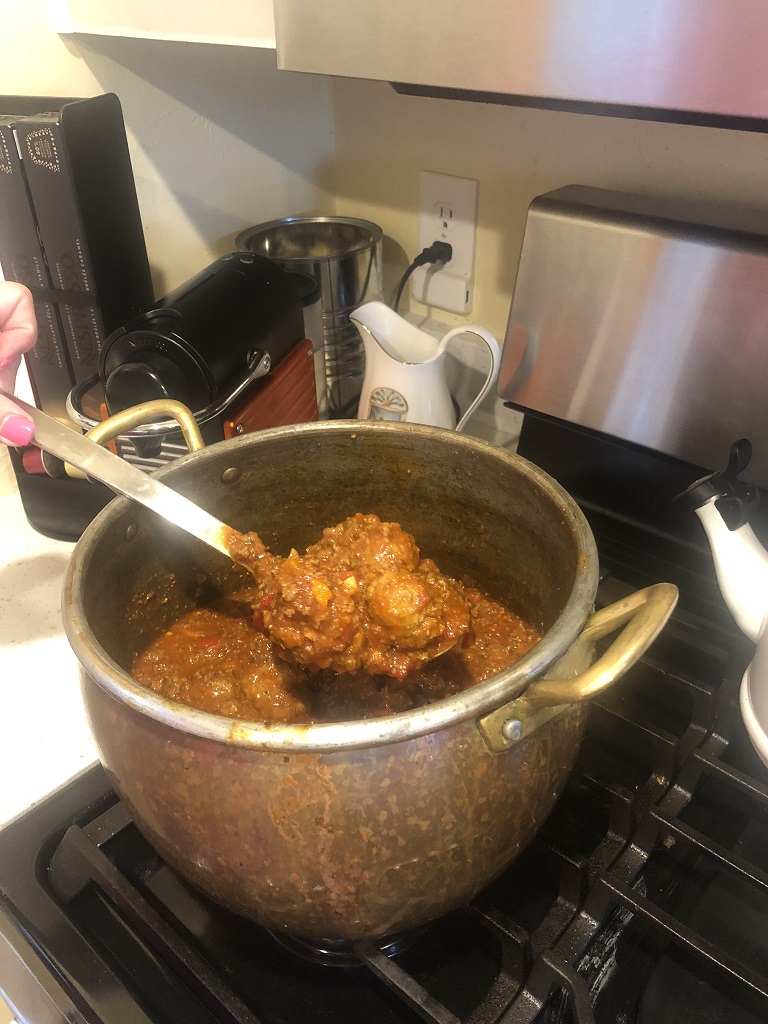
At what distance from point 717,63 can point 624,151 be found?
38 centimetres

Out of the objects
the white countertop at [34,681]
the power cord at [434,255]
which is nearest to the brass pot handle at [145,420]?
the white countertop at [34,681]

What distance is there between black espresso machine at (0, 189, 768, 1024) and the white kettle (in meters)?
0.06

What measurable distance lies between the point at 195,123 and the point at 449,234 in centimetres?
35

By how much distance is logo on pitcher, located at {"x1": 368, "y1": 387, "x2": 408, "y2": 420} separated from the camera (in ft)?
2.92

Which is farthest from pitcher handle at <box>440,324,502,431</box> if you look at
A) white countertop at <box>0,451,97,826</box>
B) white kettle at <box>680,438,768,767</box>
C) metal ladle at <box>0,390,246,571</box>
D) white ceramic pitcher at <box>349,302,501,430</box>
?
white countertop at <box>0,451,97,826</box>

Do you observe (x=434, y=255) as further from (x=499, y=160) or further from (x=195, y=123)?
(x=195, y=123)

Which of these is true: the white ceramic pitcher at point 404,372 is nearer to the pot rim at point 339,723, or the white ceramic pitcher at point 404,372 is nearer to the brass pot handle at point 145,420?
the brass pot handle at point 145,420

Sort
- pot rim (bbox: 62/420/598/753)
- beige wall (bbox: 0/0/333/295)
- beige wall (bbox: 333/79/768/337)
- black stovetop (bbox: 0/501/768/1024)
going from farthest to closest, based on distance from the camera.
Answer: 1. beige wall (bbox: 0/0/333/295)
2. beige wall (bbox: 333/79/768/337)
3. black stovetop (bbox: 0/501/768/1024)
4. pot rim (bbox: 62/420/598/753)

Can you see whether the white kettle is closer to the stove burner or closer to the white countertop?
the stove burner

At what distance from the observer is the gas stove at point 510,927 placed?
1.56 ft

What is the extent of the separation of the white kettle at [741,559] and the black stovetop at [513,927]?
75mm

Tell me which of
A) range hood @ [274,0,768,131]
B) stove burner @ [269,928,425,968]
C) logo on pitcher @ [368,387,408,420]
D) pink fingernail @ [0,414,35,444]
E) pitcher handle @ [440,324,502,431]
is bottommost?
stove burner @ [269,928,425,968]

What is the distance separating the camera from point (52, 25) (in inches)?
30.4

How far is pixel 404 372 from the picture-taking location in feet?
2.85
